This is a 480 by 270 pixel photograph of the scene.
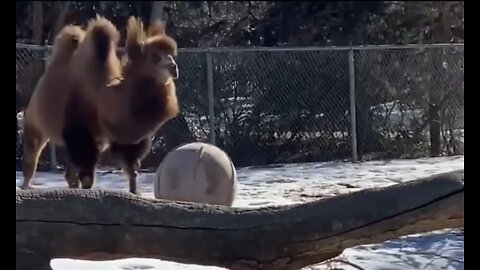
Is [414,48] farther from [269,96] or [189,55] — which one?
[189,55]

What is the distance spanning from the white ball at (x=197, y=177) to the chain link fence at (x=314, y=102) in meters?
5.19

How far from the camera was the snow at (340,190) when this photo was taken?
19.9 ft

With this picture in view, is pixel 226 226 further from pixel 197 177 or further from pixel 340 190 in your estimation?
pixel 340 190

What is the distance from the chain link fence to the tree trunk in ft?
29.8

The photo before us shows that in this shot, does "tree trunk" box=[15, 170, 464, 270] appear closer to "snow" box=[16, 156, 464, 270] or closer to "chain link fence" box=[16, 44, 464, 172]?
"snow" box=[16, 156, 464, 270]

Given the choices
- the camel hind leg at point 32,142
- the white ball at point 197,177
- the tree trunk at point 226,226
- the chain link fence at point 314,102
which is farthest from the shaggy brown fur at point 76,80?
the tree trunk at point 226,226

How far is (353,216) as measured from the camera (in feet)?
12.2

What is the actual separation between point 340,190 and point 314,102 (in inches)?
148

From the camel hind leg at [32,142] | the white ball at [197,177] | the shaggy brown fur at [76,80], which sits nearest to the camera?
the white ball at [197,177]

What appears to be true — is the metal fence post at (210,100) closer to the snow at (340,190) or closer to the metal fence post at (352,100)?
the snow at (340,190)

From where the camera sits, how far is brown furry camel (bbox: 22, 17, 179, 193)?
831 centimetres

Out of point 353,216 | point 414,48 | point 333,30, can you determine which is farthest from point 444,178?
point 333,30

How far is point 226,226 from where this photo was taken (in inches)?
147

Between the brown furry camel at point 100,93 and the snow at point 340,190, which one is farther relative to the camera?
the brown furry camel at point 100,93
